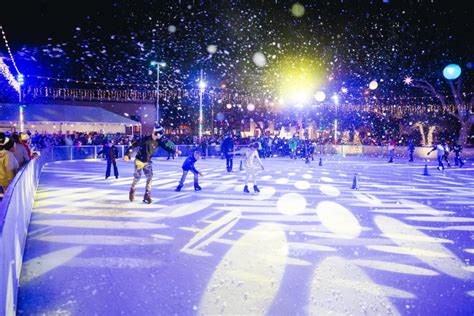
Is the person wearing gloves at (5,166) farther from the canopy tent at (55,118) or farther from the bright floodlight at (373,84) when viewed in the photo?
the bright floodlight at (373,84)

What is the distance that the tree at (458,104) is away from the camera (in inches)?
1419

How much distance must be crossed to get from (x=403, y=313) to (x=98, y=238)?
4300mm

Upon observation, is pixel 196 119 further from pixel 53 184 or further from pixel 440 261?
pixel 440 261

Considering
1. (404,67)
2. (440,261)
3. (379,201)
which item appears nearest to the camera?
(440,261)

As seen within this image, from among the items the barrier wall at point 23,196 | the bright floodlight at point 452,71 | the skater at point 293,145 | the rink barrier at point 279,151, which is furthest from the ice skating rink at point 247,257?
the bright floodlight at point 452,71

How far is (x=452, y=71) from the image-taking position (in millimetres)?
36375

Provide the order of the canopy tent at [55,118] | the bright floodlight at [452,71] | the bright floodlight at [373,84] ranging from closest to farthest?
the canopy tent at [55,118] → the bright floodlight at [452,71] → the bright floodlight at [373,84]

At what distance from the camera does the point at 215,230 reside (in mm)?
6633

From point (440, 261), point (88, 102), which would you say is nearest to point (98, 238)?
point (440, 261)

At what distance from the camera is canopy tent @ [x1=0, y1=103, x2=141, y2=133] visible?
3106cm

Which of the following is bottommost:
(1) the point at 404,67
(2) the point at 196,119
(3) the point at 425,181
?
(3) the point at 425,181

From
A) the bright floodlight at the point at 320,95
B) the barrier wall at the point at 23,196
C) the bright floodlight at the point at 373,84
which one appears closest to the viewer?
the barrier wall at the point at 23,196

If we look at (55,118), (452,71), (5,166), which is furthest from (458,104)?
(5,166)

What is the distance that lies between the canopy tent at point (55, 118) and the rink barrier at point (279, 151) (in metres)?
6.99
